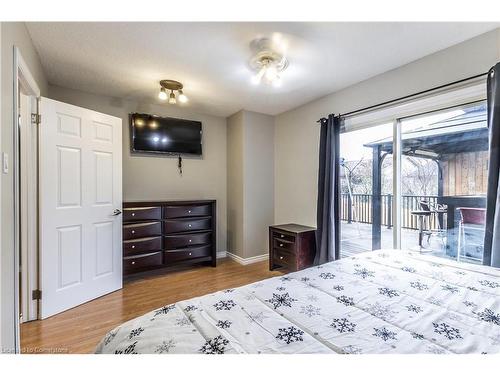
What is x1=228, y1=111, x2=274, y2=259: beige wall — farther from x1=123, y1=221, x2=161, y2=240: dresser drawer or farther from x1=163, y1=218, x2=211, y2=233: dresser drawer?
x1=123, y1=221, x2=161, y2=240: dresser drawer

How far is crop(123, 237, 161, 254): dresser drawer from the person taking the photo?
2.92m

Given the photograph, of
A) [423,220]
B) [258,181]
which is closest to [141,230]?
[258,181]

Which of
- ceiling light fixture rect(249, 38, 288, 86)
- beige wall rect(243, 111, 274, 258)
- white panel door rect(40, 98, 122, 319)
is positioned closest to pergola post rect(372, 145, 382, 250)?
ceiling light fixture rect(249, 38, 288, 86)

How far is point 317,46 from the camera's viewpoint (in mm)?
2012

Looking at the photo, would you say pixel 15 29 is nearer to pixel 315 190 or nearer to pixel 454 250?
pixel 315 190

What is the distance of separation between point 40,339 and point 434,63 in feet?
13.0

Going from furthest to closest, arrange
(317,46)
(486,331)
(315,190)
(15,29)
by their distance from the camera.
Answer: (315,190)
(317,46)
(15,29)
(486,331)

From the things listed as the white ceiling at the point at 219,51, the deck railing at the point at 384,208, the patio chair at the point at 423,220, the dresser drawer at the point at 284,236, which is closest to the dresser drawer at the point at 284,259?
the dresser drawer at the point at 284,236

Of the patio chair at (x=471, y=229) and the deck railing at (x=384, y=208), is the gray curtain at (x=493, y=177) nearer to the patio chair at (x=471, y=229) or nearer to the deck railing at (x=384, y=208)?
the patio chair at (x=471, y=229)

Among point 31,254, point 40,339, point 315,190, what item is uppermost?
point 315,190

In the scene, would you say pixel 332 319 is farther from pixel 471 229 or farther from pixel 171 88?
pixel 171 88

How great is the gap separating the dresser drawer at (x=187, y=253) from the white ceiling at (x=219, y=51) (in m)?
2.07
